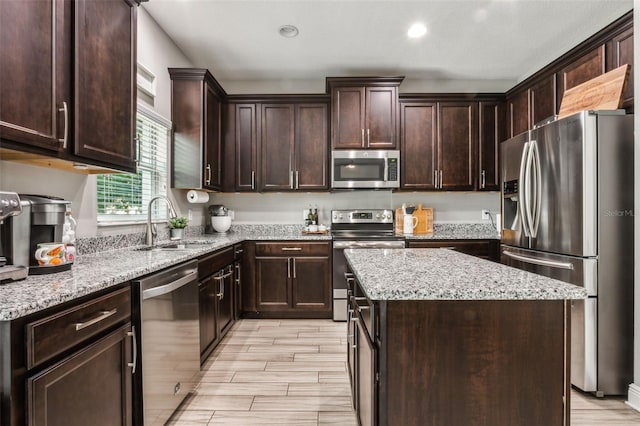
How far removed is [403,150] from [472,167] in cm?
82

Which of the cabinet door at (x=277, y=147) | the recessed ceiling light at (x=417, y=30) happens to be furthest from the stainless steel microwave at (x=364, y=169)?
the recessed ceiling light at (x=417, y=30)

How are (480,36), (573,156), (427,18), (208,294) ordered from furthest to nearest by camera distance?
(480,36) → (427,18) → (208,294) → (573,156)

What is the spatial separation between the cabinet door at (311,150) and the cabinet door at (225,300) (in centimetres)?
134

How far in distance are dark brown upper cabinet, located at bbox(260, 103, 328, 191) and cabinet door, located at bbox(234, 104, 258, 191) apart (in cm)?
10

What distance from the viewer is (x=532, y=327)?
1.15 m

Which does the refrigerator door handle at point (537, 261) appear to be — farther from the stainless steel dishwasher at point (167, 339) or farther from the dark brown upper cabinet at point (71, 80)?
the dark brown upper cabinet at point (71, 80)

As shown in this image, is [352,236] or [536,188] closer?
[536,188]

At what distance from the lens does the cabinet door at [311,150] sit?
3965 mm

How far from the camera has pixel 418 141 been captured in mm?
3979

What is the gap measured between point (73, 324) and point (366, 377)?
3.51 feet

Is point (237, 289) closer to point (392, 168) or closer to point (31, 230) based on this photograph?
point (392, 168)

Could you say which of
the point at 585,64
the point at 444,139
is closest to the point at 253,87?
the point at 444,139

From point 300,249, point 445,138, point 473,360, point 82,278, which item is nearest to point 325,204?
point 300,249

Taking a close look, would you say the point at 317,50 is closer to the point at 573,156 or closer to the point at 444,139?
the point at 444,139
